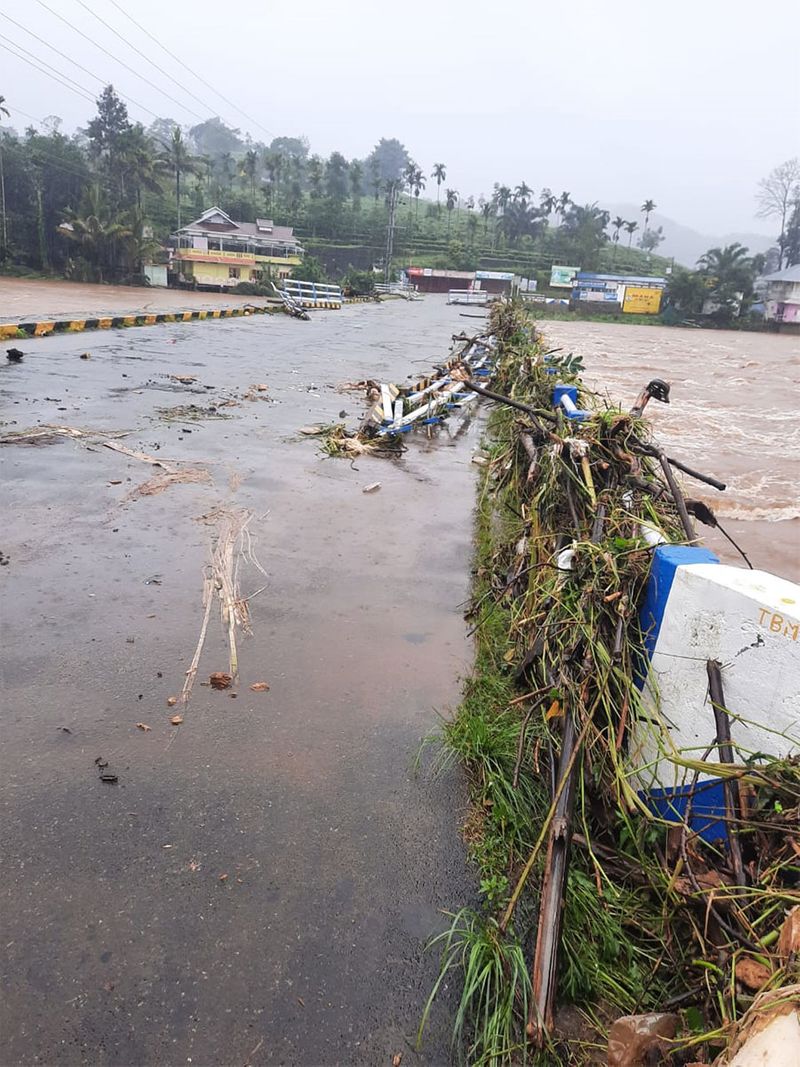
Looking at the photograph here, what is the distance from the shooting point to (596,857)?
217 cm

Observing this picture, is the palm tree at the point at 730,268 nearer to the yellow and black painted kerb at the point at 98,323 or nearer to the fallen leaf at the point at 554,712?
the yellow and black painted kerb at the point at 98,323

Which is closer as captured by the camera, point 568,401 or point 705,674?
point 705,674

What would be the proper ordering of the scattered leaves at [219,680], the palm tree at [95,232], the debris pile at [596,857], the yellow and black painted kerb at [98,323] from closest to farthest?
the debris pile at [596,857] < the scattered leaves at [219,680] < the yellow and black painted kerb at [98,323] < the palm tree at [95,232]

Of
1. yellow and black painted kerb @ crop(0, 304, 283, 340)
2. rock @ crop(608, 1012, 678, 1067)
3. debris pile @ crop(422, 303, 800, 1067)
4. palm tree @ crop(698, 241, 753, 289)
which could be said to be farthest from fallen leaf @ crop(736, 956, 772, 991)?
palm tree @ crop(698, 241, 753, 289)

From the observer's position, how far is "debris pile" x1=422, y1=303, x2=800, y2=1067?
1.68 m

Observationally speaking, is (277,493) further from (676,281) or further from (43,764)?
(676,281)

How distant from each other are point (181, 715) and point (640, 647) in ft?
5.89

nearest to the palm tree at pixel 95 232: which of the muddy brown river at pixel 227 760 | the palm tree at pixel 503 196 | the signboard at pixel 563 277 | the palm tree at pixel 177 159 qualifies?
the palm tree at pixel 177 159

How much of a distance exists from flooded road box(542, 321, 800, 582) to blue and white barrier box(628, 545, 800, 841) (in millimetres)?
2798

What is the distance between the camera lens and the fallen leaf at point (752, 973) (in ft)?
4.99

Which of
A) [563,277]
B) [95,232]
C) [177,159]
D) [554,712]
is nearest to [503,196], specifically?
[563,277]

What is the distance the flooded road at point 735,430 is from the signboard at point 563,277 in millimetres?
38404

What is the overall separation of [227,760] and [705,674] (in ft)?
5.56

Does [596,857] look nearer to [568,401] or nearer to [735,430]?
[568,401]
